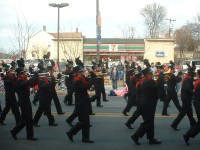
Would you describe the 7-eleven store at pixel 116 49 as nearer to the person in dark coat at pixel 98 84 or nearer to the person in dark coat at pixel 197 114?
the person in dark coat at pixel 98 84

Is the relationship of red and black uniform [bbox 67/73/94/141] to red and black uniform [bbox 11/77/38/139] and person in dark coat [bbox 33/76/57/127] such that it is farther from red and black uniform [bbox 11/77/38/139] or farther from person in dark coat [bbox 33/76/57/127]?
person in dark coat [bbox 33/76/57/127]

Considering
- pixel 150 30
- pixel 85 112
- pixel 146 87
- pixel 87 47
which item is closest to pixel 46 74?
pixel 85 112

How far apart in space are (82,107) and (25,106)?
1.43 meters

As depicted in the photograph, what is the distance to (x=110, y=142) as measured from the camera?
A: 9.23 metres

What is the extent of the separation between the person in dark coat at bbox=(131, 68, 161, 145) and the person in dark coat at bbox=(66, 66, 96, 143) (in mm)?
1127

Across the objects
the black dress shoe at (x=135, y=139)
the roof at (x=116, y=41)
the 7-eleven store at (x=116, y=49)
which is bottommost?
the black dress shoe at (x=135, y=139)

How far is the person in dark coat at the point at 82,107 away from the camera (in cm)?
905

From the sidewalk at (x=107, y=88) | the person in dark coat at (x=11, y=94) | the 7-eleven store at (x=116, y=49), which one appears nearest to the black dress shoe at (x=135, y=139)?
the person in dark coat at (x=11, y=94)

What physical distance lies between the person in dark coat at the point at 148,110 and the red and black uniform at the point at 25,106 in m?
2.54

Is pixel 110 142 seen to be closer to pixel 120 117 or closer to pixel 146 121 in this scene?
pixel 146 121

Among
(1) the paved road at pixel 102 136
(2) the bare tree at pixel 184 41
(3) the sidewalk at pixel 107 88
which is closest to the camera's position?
(1) the paved road at pixel 102 136

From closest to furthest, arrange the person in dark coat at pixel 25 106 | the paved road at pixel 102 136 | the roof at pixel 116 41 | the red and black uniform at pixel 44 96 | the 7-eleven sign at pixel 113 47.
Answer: the paved road at pixel 102 136 → the person in dark coat at pixel 25 106 → the red and black uniform at pixel 44 96 → the roof at pixel 116 41 → the 7-eleven sign at pixel 113 47

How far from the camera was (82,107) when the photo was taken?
911 centimetres

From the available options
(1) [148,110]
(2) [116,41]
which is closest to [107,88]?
(1) [148,110]
